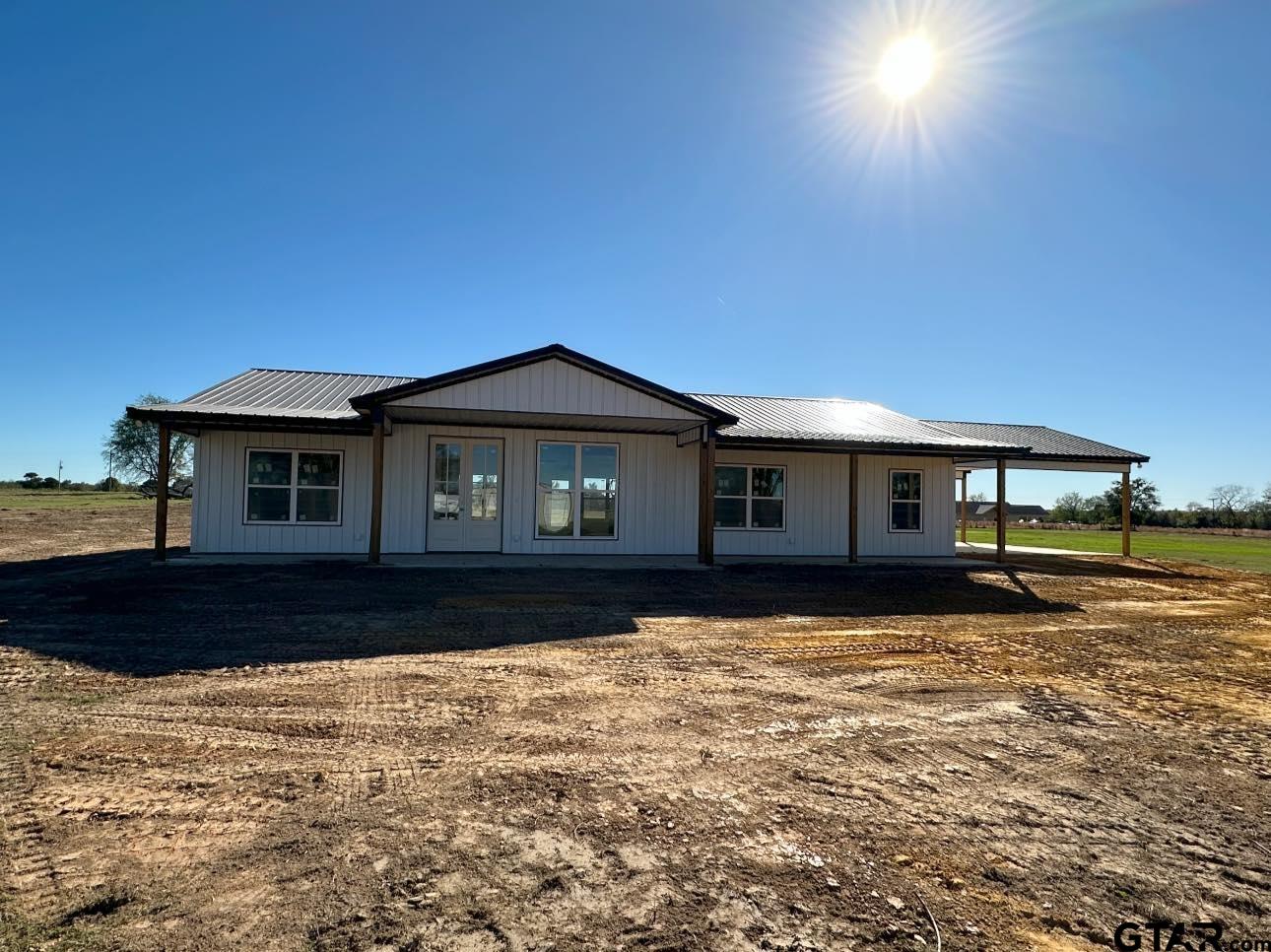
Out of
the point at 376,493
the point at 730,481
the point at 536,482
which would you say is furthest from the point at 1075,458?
the point at 376,493

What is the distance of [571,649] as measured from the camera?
5906 millimetres

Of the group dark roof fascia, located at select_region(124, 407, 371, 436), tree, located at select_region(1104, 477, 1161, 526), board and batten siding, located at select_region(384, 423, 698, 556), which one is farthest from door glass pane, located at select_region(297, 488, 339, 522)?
tree, located at select_region(1104, 477, 1161, 526)

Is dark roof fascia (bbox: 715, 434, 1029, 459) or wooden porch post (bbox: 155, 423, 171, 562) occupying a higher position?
dark roof fascia (bbox: 715, 434, 1029, 459)

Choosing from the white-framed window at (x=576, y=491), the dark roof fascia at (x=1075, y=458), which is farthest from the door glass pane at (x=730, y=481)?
the dark roof fascia at (x=1075, y=458)

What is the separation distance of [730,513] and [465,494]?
5687 mm

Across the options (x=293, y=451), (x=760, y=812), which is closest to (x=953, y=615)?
(x=760, y=812)

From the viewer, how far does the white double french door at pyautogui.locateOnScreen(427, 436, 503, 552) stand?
43.1 feet

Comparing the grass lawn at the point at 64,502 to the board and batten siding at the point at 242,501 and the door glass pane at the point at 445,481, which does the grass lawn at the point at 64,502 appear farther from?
the door glass pane at the point at 445,481

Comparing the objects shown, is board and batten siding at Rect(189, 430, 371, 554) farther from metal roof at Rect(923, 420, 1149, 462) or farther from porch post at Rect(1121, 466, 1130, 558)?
porch post at Rect(1121, 466, 1130, 558)

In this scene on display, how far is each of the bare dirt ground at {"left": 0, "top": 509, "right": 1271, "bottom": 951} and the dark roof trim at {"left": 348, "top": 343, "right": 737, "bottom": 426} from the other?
4715 millimetres

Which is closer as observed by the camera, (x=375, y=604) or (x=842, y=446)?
(x=375, y=604)

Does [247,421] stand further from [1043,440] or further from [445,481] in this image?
[1043,440]

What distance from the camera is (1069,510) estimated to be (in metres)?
61.8

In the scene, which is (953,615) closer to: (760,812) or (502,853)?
(760,812)
